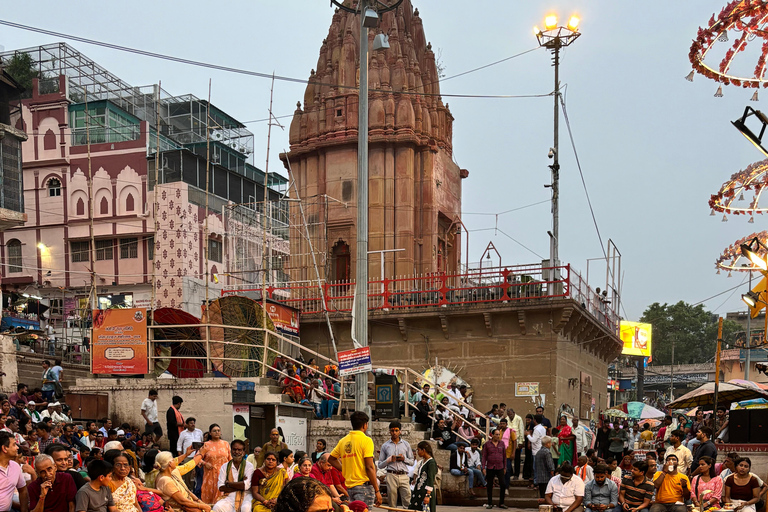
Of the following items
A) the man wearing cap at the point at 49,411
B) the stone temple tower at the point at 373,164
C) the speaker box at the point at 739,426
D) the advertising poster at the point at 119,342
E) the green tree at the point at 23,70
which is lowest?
the speaker box at the point at 739,426

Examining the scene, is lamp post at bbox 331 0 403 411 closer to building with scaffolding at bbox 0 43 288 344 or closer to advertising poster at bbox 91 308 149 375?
advertising poster at bbox 91 308 149 375

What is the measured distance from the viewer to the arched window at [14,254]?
4075 cm

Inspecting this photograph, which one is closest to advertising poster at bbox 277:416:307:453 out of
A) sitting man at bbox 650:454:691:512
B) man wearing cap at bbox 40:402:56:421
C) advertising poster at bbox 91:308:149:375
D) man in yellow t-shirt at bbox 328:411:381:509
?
advertising poster at bbox 91:308:149:375

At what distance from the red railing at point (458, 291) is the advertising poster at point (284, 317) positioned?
710 mm

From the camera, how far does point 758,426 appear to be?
648 inches

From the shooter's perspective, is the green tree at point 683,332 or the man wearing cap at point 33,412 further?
the green tree at point 683,332

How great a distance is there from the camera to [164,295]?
38.9m

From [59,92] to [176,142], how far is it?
6.27 metres

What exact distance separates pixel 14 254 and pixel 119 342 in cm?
2479

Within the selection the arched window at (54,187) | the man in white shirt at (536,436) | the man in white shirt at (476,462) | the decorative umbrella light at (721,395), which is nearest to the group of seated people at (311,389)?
the man in white shirt at (476,462)

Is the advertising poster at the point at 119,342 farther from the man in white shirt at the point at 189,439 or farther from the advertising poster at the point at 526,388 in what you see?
the advertising poster at the point at 526,388

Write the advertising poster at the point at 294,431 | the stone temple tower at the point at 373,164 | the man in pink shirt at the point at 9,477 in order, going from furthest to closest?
the stone temple tower at the point at 373,164, the advertising poster at the point at 294,431, the man in pink shirt at the point at 9,477

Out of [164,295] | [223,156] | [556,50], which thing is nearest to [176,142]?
[223,156]

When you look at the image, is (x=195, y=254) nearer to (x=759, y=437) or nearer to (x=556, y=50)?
(x=556, y=50)
